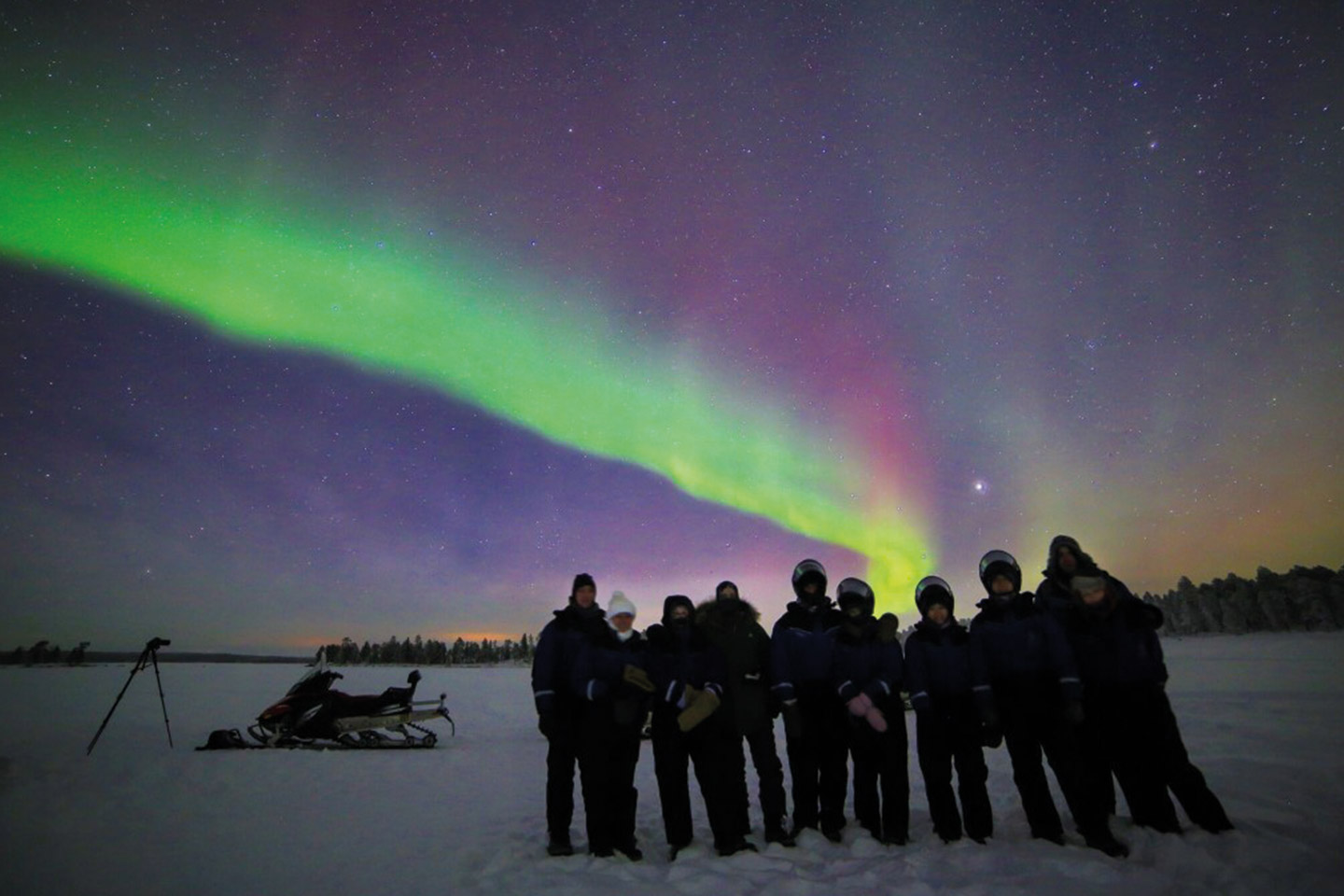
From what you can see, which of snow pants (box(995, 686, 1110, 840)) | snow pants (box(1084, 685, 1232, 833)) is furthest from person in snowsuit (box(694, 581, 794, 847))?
snow pants (box(1084, 685, 1232, 833))

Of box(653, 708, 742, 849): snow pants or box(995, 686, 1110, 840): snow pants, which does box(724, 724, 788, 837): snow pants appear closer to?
box(653, 708, 742, 849): snow pants

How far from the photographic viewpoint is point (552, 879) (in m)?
5.13

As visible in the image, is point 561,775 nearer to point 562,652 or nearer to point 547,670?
point 547,670

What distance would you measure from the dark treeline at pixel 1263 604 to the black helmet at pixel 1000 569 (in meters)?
44.7

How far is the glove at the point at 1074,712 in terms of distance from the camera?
558 cm

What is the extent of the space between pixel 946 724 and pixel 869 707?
83 centimetres

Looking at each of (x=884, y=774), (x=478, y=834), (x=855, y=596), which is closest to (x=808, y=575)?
(x=855, y=596)

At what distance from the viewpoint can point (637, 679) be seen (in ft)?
20.7

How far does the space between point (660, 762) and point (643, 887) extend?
1381 mm

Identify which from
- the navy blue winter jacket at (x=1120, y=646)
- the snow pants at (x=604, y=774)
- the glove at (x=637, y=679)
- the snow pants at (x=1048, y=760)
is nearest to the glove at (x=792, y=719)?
the glove at (x=637, y=679)

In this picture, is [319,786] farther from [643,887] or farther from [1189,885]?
[1189,885]

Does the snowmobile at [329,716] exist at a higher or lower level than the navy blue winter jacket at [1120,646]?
lower

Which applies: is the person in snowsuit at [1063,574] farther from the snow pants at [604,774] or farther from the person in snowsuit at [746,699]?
the snow pants at [604,774]

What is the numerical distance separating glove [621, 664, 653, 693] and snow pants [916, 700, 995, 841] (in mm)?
2692
